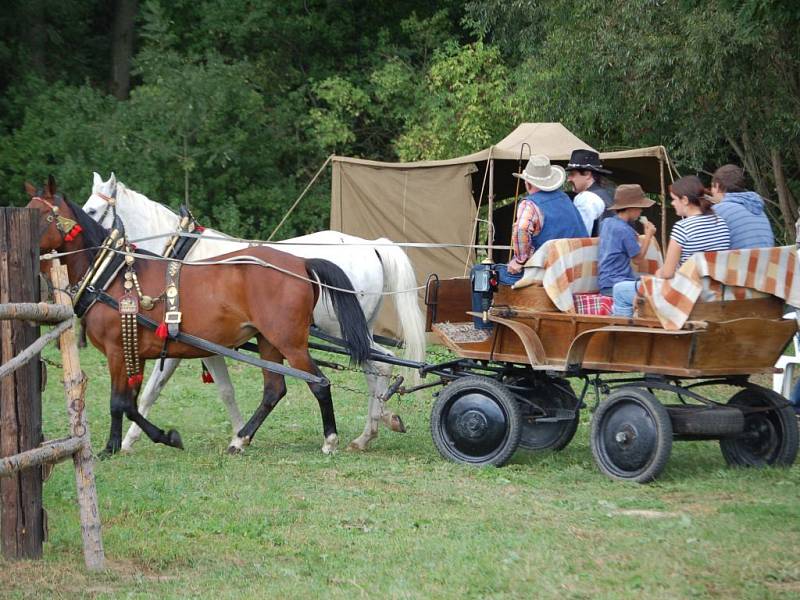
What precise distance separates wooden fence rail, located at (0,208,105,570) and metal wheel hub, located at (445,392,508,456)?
324 centimetres

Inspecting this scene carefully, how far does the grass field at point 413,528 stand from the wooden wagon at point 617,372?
0.21 meters

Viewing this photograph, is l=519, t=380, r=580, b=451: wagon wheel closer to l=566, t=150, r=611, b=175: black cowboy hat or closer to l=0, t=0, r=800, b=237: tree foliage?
l=566, t=150, r=611, b=175: black cowboy hat

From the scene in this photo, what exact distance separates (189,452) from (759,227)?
466 centimetres

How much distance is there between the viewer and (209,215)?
22953 millimetres

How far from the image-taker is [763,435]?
795cm

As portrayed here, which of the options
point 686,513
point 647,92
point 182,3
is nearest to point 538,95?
point 647,92

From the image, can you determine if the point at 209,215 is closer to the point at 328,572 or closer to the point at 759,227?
the point at 759,227

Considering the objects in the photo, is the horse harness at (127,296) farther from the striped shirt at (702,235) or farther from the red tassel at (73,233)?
the striped shirt at (702,235)

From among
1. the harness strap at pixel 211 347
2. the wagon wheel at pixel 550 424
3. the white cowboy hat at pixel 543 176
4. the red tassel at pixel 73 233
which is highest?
the white cowboy hat at pixel 543 176

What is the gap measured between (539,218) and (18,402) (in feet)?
13.2

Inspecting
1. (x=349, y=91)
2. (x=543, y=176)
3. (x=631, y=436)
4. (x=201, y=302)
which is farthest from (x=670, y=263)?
(x=349, y=91)

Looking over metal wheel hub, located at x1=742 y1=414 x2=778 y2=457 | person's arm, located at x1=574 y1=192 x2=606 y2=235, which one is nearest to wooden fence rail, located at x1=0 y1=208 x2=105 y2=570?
person's arm, located at x1=574 y1=192 x2=606 y2=235

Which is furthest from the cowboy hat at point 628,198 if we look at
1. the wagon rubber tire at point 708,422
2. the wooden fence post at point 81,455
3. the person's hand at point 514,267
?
the wooden fence post at point 81,455

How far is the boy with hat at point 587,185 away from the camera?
8.76 m
